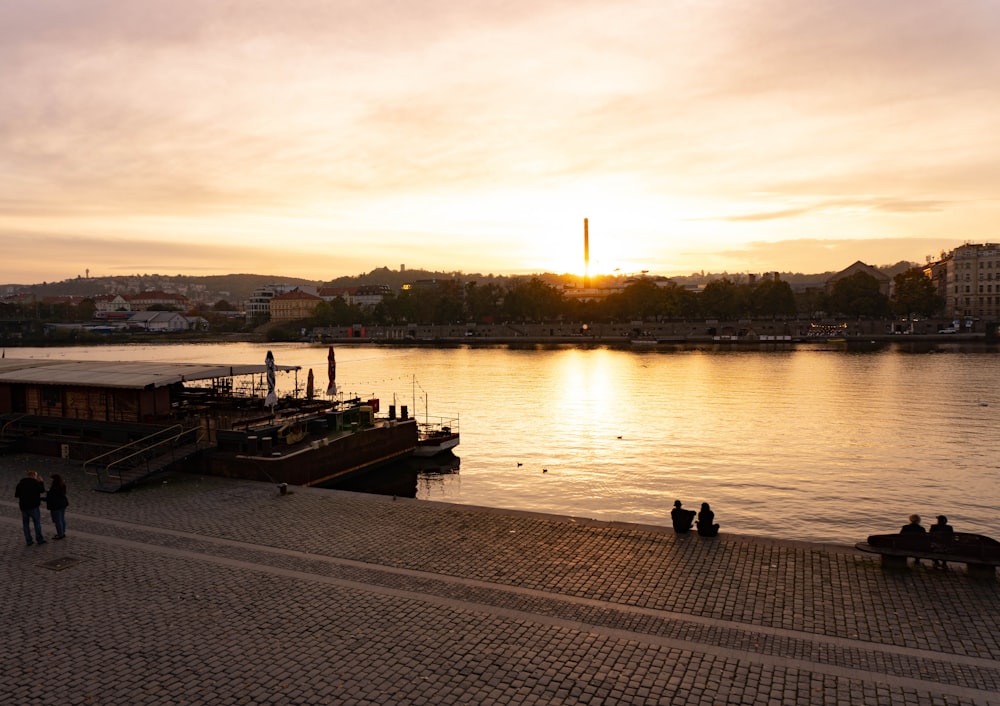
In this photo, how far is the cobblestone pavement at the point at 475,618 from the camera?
439 inches

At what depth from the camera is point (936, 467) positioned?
3841 centimetres

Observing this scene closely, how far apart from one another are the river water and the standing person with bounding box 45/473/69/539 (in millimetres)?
18069

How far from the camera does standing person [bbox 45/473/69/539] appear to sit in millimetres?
18375

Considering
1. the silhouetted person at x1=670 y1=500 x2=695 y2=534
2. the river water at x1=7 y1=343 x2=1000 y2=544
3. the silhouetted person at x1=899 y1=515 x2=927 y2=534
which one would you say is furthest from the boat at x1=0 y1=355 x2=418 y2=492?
the silhouetted person at x1=899 y1=515 x2=927 y2=534

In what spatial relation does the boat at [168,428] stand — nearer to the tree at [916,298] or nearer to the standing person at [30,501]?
the standing person at [30,501]

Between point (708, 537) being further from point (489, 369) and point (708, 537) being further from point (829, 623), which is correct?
point (489, 369)

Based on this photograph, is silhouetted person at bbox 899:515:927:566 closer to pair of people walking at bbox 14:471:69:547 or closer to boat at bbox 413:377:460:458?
pair of people walking at bbox 14:471:69:547

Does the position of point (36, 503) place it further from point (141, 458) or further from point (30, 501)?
point (141, 458)

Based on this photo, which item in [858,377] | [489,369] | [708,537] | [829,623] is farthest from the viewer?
Answer: [489,369]

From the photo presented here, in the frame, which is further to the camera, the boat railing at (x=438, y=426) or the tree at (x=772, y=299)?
the tree at (x=772, y=299)

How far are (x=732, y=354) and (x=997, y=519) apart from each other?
105010 millimetres

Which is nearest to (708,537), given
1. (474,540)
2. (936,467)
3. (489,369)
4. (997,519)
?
(474,540)

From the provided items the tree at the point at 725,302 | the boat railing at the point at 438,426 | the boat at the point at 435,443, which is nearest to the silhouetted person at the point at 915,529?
the boat at the point at 435,443

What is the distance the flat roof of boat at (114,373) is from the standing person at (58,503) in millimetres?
11595
